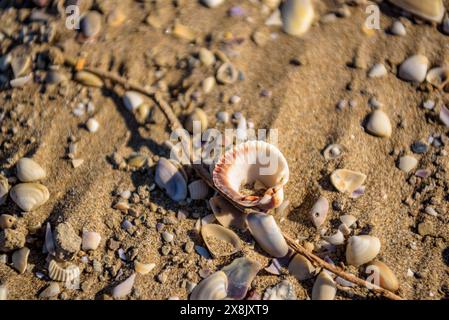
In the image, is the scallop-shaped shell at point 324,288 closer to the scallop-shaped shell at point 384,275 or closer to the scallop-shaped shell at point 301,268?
the scallop-shaped shell at point 301,268

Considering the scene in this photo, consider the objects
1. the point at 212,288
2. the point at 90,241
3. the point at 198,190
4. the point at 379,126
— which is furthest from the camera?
the point at 379,126

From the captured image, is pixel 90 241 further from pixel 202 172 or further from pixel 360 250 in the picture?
pixel 360 250

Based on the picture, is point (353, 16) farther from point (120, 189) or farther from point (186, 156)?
point (120, 189)

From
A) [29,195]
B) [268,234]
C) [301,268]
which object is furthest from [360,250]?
[29,195]

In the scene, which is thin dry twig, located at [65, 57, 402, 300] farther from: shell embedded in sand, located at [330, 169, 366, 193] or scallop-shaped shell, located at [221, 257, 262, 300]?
shell embedded in sand, located at [330, 169, 366, 193]

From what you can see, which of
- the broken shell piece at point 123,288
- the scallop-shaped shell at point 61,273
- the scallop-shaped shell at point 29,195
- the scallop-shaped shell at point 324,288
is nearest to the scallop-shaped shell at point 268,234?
the scallop-shaped shell at point 324,288

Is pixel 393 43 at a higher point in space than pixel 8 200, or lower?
higher
